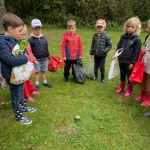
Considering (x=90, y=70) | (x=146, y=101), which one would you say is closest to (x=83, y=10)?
(x=90, y=70)

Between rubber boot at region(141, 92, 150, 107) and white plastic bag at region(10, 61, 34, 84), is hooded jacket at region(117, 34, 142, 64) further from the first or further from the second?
white plastic bag at region(10, 61, 34, 84)

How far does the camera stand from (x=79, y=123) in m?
3.84

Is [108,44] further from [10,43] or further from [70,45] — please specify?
[10,43]

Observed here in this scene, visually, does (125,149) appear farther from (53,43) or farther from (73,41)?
(53,43)

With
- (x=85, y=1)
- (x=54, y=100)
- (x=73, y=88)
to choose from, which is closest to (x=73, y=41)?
(x=73, y=88)

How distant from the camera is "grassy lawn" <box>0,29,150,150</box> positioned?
132 inches

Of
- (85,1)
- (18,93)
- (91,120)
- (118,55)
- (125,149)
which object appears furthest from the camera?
(85,1)

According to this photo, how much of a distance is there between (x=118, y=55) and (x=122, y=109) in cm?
112

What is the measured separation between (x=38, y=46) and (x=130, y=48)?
196 cm

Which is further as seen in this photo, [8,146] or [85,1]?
[85,1]

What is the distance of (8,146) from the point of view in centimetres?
328

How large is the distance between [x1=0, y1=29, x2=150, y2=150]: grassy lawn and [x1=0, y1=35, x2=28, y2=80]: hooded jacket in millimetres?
1011

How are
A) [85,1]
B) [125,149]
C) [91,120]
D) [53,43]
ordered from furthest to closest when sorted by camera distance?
[85,1] < [53,43] < [91,120] < [125,149]

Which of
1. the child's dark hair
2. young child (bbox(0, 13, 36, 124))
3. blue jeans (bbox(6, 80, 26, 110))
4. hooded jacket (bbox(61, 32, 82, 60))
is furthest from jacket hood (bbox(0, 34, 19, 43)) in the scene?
hooded jacket (bbox(61, 32, 82, 60))
